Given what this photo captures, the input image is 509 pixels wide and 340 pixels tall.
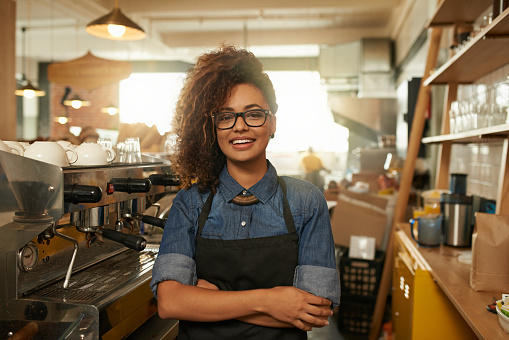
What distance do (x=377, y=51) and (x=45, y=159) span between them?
7.13 meters

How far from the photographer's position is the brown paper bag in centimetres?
170

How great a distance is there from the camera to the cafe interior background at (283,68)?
484cm

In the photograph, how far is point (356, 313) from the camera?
3.82m

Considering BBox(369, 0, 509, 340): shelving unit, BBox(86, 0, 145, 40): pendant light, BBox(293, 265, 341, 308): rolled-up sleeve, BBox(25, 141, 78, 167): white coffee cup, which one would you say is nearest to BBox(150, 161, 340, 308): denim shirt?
BBox(293, 265, 341, 308): rolled-up sleeve

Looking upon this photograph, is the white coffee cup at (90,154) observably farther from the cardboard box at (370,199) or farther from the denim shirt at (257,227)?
the cardboard box at (370,199)

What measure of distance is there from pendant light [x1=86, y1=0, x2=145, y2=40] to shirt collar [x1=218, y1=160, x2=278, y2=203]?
106 inches

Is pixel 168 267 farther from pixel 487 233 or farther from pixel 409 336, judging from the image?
pixel 409 336

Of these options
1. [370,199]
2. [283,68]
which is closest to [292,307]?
[370,199]

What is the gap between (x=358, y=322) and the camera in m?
3.82

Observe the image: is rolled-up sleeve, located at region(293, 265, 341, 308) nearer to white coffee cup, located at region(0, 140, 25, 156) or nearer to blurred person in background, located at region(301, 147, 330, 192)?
white coffee cup, located at region(0, 140, 25, 156)

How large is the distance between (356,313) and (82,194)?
9.74 feet

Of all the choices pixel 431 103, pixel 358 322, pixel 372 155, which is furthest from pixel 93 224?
pixel 372 155

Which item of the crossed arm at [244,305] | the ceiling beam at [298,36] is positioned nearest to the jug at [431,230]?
the crossed arm at [244,305]

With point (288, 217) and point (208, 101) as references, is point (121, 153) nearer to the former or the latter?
point (208, 101)
